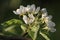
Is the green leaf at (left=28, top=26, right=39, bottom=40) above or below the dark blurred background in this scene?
below

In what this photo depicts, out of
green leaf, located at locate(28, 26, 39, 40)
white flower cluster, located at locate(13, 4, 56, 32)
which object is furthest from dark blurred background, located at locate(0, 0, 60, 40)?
green leaf, located at locate(28, 26, 39, 40)

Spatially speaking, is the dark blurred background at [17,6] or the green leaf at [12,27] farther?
the dark blurred background at [17,6]

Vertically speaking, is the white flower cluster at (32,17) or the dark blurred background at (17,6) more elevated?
the dark blurred background at (17,6)

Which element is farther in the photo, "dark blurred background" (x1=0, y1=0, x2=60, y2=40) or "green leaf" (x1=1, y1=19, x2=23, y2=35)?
"dark blurred background" (x1=0, y1=0, x2=60, y2=40)

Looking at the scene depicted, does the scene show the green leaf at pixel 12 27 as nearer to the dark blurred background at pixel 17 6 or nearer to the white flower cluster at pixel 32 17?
the white flower cluster at pixel 32 17

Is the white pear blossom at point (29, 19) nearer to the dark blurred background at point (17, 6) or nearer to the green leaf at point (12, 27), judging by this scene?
the green leaf at point (12, 27)

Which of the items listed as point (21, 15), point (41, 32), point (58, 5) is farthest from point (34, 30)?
point (58, 5)

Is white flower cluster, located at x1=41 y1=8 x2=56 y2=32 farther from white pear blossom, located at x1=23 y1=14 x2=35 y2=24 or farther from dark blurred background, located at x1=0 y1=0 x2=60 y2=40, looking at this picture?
dark blurred background, located at x1=0 y1=0 x2=60 y2=40

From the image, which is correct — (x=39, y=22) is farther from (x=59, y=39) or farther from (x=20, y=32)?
(x=59, y=39)

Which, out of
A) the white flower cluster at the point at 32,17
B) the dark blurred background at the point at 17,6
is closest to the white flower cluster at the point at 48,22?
the white flower cluster at the point at 32,17

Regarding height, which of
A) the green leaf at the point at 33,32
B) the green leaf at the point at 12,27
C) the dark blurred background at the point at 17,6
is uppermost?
the dark blurred background at the point at 17,6

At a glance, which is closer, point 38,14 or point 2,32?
point 2,32
